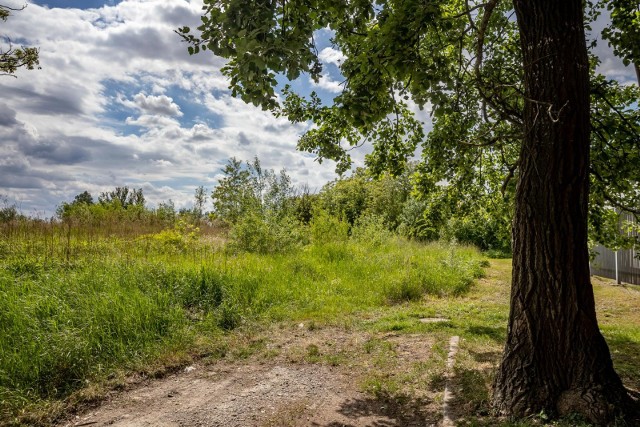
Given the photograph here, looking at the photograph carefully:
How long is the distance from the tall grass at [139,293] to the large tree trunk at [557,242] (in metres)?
4.05

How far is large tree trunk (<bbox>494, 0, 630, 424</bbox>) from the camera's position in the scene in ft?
10.7

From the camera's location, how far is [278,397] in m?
4.27

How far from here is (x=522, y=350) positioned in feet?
11.3

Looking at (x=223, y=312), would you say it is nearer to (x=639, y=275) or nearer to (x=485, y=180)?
(x=485, y=180)

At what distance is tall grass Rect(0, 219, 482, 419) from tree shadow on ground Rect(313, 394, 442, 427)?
2.62m

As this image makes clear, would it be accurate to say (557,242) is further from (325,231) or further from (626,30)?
(325,231)

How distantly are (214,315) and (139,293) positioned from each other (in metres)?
1.17

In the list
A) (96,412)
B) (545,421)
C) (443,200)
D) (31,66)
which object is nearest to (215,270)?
(96,412)

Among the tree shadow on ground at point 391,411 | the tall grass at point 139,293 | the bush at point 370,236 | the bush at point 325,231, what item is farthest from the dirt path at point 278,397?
the bush at point 370,236

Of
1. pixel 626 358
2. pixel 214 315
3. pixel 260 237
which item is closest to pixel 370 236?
pixel 260 237

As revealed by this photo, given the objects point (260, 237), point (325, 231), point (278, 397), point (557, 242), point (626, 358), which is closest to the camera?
point (557, 242)

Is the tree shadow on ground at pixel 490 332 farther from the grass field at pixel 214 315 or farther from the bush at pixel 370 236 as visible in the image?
the bush at pixel 370 236

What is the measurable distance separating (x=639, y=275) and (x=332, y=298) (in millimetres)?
8636

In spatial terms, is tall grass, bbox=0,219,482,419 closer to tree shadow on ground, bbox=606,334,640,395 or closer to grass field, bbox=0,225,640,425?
grass field, bbox=0,225,640,425
